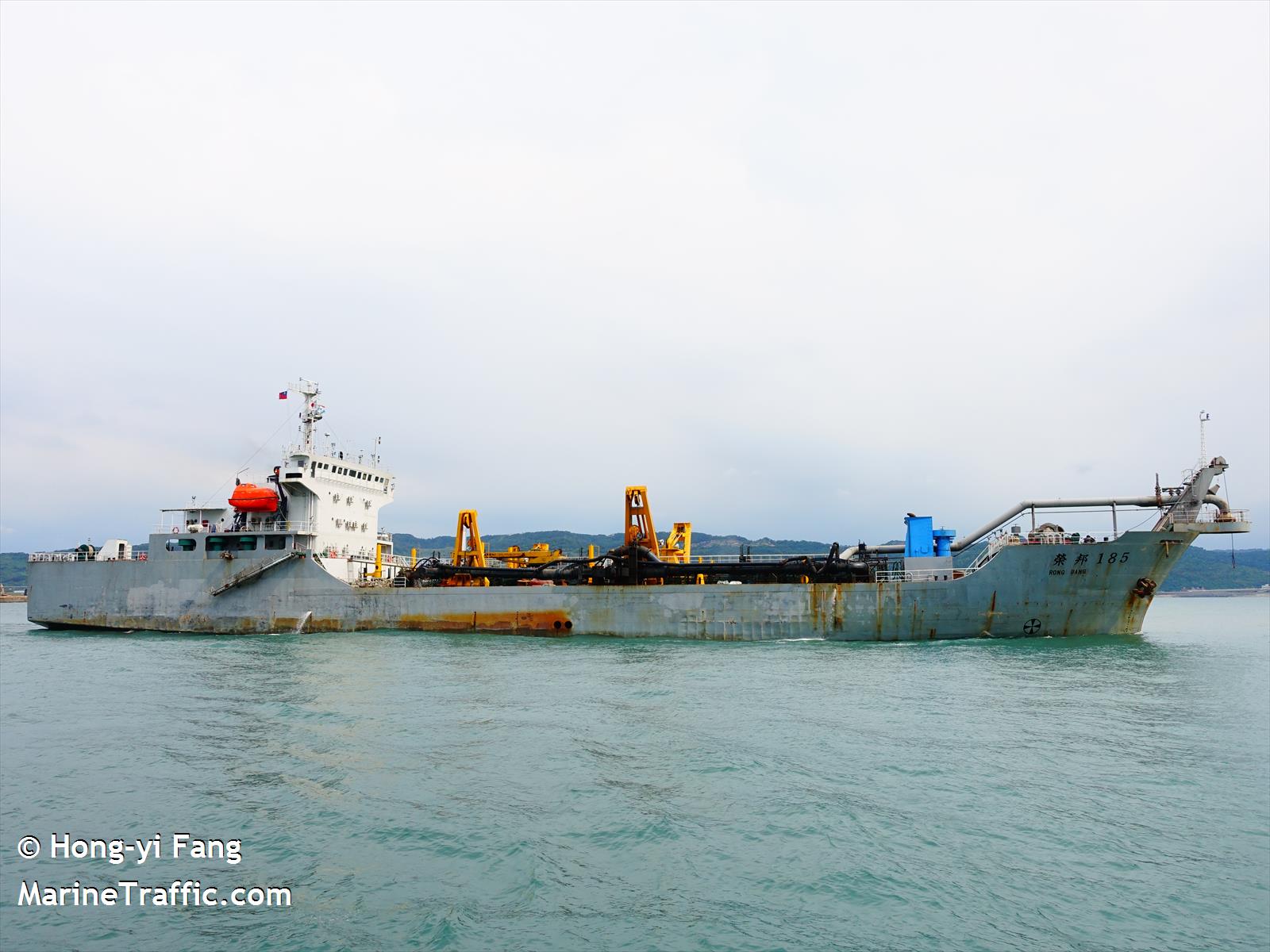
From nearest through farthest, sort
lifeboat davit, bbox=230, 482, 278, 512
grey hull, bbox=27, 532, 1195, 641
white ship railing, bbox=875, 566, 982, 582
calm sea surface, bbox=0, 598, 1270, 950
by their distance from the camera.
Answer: calm sea surface, bbox=0, 598, 1270, 950 < grey hull, bbox=27, 532, 1195, 641 < white ship railing, bbox=875, 566, 982, 582 < lifeboat davit, bbox=230, 482, 278, 512

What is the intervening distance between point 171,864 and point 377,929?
3407 mm

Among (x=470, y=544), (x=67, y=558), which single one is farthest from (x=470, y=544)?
(x=67, y=558)

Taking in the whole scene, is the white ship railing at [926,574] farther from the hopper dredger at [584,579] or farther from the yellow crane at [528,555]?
the yellow crane at [528,555]

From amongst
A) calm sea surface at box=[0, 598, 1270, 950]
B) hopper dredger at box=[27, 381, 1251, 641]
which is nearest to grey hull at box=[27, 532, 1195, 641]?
hopper dredger at box=[27, 381, 1251, 641]

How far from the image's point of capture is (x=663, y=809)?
402 inches

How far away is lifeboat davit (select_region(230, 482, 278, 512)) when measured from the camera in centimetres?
3500

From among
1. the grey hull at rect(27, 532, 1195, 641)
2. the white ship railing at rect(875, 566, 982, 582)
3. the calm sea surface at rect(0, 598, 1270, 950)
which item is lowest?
the calm sea surface at rect(0, 598, 1270, 950)

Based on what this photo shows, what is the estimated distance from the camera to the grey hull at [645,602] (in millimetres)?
27172

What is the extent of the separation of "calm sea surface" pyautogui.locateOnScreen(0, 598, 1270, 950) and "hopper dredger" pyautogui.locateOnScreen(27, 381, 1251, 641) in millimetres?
7535

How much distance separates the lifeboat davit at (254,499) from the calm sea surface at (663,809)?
15.7 m

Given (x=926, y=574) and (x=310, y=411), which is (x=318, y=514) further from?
(x=926, y=574)

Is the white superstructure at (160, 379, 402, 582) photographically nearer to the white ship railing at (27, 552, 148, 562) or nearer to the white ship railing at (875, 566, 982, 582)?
the white ship railing at (27, 552, 148, 562)

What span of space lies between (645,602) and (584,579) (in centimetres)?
310

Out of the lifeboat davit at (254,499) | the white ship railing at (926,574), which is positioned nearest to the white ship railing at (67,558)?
the lifeboat davit at (254,499)
